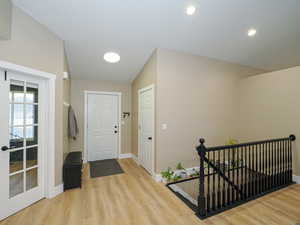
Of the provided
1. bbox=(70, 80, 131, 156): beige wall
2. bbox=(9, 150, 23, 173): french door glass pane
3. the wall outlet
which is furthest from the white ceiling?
bbox=(9, 150, 23, 173): french door glass pane

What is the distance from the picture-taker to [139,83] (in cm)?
383

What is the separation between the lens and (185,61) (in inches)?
125

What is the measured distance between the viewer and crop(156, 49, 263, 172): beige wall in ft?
9.62

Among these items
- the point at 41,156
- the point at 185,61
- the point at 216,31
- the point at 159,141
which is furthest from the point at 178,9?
the point at 41,156

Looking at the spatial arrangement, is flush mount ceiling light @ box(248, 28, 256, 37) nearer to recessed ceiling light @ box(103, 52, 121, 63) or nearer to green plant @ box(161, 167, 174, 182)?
recessed ceiling light @ box(103, 52, 121, 63)

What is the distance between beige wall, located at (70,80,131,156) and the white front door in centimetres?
161

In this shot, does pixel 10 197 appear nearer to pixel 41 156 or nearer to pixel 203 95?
pixel 41 156

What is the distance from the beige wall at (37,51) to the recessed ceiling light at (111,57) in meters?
0.92

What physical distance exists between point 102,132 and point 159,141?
6.90ft

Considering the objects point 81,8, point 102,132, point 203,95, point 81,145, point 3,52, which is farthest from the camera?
point 102,132

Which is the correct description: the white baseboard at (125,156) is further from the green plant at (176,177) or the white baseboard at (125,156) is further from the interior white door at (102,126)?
the green plant at (176,177)

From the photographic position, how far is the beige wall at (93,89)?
3.87 m

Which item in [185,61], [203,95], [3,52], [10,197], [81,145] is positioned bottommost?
[10,197]

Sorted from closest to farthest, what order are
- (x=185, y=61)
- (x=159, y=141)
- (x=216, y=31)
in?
(x=216, y=31) < (x=159, y=141) < (x=185, y=61)
